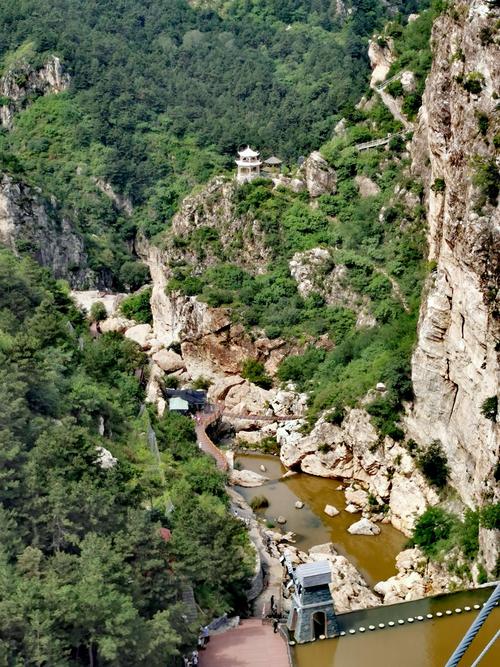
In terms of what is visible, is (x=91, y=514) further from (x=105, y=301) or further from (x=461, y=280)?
(x=105, y=301)

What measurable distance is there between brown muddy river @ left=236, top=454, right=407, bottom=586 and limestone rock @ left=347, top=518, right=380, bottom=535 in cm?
15

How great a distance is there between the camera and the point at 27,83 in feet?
232

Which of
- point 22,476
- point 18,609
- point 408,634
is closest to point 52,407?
point 22,476

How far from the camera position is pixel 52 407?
29734 mm

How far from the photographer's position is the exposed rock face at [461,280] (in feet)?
94.4

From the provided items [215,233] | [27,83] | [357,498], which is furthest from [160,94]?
[357,498]

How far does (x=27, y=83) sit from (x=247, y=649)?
188ft

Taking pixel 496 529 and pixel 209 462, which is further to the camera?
pixel 209 462

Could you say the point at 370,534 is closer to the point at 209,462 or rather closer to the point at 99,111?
the point at 209,462

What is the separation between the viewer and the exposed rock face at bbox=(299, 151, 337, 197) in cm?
5034

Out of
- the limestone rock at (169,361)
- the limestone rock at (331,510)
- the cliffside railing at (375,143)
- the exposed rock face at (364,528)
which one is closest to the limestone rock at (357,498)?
the limestone rock at (331,510)

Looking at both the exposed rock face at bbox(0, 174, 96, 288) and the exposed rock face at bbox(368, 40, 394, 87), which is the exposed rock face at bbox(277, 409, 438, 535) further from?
the exposed rock face at bbox(368, 40, 394, 87)

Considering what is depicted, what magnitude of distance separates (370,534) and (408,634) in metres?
15.8

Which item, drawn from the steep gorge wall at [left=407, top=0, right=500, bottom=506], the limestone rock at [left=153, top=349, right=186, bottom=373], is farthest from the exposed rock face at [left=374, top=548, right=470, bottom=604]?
the limestone rock at [left=153, top=349, right=186, bottom=373]
